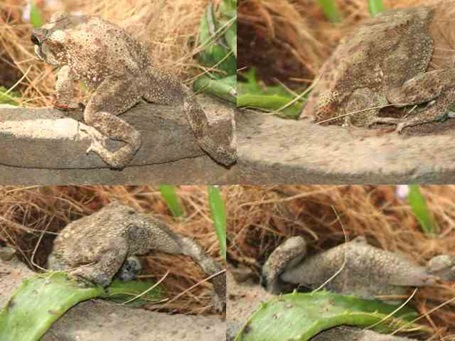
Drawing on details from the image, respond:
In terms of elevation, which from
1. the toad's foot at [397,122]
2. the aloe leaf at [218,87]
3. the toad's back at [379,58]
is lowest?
the toad's foot at [397,122]

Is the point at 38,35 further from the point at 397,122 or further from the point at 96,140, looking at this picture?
the point at 397,122

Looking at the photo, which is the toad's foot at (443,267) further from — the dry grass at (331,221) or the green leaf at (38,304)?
the green leaf at (38,304)

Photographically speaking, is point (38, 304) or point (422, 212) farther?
point (422, 212)

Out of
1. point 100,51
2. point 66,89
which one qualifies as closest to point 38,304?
point 66,89

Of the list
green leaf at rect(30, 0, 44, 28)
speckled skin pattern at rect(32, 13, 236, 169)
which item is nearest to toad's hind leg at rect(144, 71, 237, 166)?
speckled skin pattern at rect(32, 13, 236, 169)

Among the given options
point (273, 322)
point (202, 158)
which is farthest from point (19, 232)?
point (273, 322)

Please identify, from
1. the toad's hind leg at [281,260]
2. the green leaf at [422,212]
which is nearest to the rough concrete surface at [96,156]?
the toad's hind leg at [281,260]

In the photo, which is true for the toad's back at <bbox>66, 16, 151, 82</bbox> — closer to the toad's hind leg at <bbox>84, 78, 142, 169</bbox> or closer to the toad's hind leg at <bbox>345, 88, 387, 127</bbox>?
the toad's hind leg at <bbox>84, 78, 142, 169</bbox>
